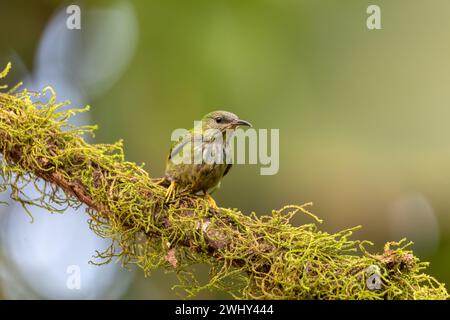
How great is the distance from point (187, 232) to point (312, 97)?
14.4 feet

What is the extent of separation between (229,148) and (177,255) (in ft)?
3.93

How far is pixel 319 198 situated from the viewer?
6.56 meters

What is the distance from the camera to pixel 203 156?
Answer: 3.63 m

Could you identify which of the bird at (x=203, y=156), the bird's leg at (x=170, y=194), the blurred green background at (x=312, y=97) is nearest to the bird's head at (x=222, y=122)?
the bird at (x=203, y=156)

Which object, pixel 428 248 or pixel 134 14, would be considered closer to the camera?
pixel 428 248

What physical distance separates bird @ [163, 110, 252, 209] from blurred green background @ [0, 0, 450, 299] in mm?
2480

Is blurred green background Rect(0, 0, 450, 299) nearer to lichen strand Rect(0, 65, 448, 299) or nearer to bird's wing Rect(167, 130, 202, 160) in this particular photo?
bird's wing Rect(167, 130, 202, 160)

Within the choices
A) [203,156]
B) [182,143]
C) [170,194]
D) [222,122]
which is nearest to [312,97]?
[222,122]

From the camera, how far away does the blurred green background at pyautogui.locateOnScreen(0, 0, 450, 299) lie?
21.2 ft

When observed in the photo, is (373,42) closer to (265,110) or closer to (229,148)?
(265,110)

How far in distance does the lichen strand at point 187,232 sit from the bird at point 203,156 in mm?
396

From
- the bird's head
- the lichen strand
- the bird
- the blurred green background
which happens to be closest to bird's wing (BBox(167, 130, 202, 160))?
the bird
